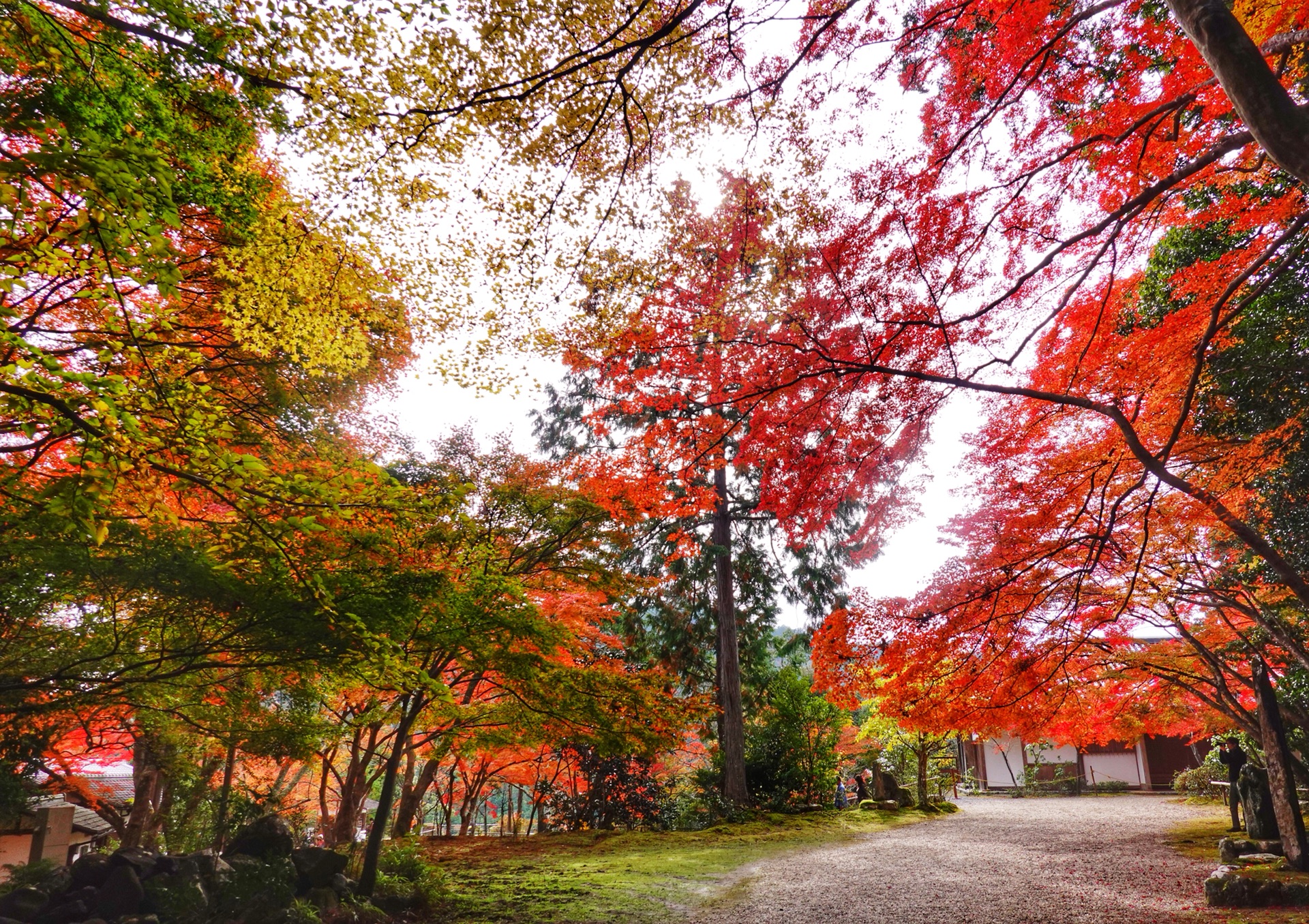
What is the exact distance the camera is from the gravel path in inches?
216

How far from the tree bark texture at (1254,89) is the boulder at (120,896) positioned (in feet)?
27.0

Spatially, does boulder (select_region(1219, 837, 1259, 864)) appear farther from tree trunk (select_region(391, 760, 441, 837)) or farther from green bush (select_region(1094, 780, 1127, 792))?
green bush (select_region(1094, 780, 1127, 792))

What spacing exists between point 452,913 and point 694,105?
763 centimetres

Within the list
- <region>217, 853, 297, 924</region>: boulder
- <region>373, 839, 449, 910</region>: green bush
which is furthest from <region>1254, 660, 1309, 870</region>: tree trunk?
<region>217, 853, 297, 924</region>: boulder

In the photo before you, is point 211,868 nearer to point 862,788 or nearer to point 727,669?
point 727,669

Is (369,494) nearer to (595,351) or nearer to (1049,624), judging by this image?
(595,351)

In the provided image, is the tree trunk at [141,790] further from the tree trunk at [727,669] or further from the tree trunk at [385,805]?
the tree trunk at [727,669]

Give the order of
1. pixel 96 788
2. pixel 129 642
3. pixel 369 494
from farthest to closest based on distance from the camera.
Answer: pixel 96 788, pixel 129 642, pixel 369 494

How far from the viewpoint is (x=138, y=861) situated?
5.02 meters

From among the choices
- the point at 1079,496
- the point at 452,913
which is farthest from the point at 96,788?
the point at 1079,496

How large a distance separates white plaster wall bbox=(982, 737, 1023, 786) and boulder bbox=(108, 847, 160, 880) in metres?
25.3

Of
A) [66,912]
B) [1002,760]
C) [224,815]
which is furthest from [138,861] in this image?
[1002,760]

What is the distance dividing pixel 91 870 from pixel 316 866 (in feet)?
5.77

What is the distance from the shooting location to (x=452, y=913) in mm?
5930
